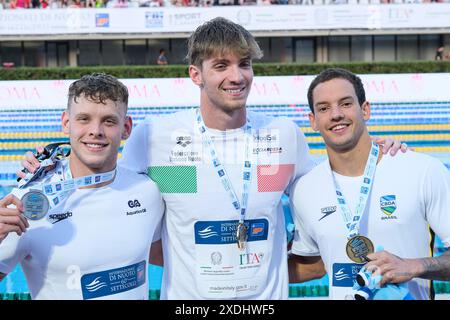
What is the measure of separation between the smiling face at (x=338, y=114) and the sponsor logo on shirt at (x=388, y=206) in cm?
28

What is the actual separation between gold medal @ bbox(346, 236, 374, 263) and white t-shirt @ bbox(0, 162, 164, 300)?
845 mm

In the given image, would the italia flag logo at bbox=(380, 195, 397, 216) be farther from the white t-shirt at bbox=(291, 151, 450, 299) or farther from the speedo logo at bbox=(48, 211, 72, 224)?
the speedo logo at bbox=(48, 211, 72, 224)

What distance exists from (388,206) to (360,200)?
0.12m

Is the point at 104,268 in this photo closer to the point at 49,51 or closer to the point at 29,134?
the point at 29,134

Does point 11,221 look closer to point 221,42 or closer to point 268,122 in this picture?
point 221,42

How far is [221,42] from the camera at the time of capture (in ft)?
8.50

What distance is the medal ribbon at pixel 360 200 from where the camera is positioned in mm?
2479

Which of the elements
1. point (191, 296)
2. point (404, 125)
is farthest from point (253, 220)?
point (404, 125)

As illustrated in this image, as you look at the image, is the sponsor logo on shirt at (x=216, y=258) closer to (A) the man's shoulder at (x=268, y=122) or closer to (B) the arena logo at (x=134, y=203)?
(B) the arena logo at (x=134, y=203)

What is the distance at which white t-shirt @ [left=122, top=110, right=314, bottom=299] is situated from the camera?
8.71 feet

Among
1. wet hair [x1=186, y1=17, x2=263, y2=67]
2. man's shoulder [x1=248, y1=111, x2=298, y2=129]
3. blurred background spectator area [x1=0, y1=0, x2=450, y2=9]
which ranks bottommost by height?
man's shoulder [x1=248, y1=111, x2=298, y2=129]

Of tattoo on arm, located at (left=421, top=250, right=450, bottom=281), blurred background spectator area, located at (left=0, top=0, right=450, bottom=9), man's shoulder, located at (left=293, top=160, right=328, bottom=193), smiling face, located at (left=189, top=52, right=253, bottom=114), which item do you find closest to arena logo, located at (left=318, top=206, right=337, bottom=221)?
man's shoulder, located at (left=293, top=160, right=328, bottom=193)

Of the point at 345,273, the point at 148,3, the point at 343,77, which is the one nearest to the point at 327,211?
the point at 345,273

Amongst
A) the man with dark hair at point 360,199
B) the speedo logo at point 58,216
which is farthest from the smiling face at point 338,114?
the speedo logo at point 58,216
